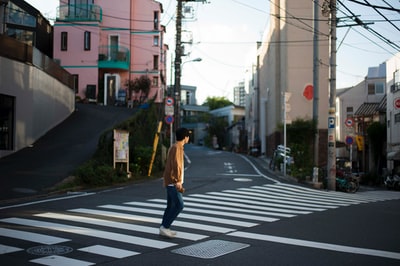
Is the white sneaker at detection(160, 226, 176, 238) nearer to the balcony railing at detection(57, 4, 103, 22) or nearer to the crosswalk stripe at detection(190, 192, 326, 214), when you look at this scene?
the crosswalk stripe at detection(190, 192, 326, 214)

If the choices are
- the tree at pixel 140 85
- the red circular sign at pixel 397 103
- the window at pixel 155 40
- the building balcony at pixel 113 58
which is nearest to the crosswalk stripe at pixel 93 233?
the red circular sign at pixel 397 103

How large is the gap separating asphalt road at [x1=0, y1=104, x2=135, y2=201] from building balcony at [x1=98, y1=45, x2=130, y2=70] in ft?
37.8

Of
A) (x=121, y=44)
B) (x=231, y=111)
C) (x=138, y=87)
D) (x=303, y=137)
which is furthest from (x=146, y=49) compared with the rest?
(x=231, y=111)

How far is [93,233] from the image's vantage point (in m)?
8.15

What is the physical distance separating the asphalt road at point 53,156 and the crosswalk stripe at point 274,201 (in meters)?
6.04

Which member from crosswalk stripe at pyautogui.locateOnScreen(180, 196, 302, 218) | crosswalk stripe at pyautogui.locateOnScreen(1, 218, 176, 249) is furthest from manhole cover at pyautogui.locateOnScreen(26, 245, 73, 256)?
crosswalk stripe at pyautogui.locateOnScreen(180, 196, 302, 218)

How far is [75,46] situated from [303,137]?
80.6ft

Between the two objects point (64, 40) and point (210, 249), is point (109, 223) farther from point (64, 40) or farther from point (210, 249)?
point (64, 40)

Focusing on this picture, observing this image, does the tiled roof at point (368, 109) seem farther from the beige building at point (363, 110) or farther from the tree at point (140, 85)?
the tree at point (140, 85)

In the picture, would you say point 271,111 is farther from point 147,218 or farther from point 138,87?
point 147,218

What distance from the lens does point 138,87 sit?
43.4m

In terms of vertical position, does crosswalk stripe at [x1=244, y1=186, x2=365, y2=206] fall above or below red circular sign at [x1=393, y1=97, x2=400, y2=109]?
below

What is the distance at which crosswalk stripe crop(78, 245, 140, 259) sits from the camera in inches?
260

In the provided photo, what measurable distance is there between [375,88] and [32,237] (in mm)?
45702
